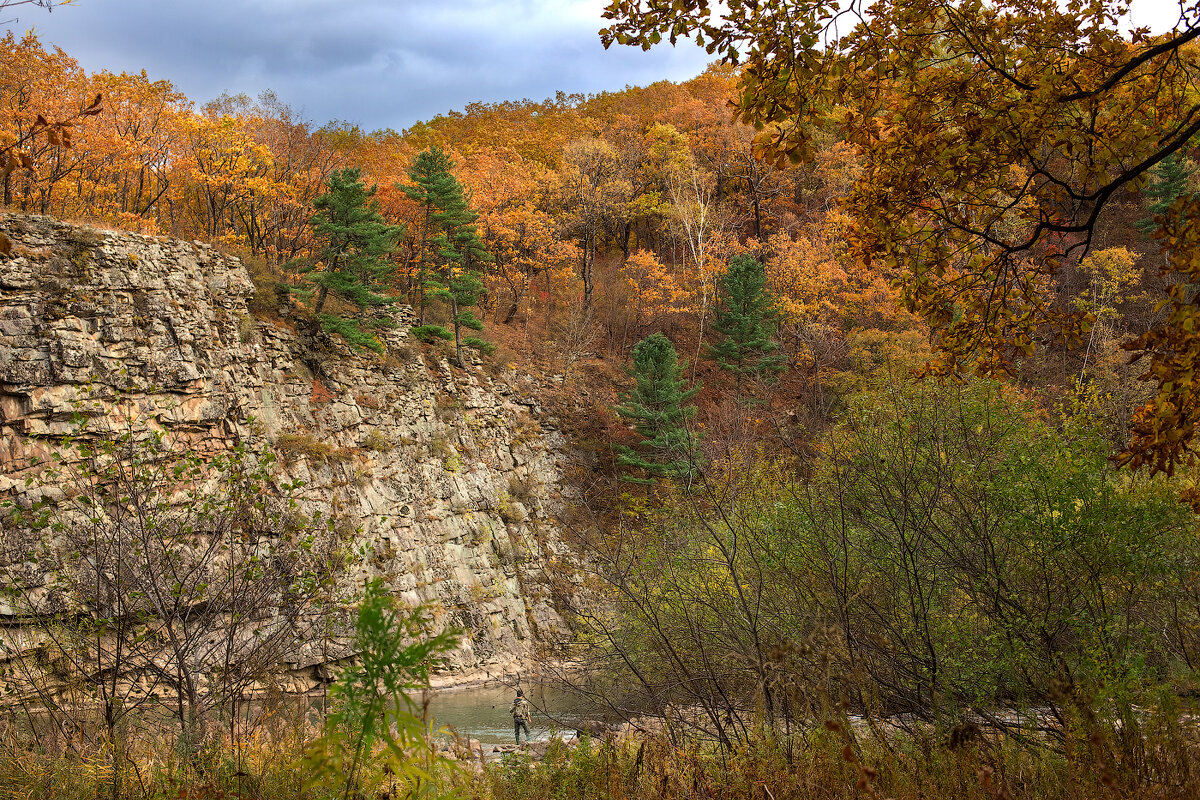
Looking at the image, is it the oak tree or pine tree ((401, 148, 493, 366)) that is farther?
pine tree ((401, 148, 493, 366))

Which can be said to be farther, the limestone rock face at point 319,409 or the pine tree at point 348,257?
the pine tree at point 348,257

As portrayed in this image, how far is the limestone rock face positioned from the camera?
15.5 m

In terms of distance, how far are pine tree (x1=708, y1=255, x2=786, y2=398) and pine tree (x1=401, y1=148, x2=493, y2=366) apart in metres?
10.5

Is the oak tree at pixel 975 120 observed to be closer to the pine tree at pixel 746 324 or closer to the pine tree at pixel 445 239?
the pine tree at pixel 445 239

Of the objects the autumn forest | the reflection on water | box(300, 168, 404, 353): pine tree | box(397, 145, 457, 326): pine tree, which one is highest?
box(397, 145, 457, 326): pine tree

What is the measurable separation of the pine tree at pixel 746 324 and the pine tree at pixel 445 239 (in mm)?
10529

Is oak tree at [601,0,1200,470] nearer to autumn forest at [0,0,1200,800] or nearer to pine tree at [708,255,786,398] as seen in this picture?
autumn forest at [0,0,1200,800]

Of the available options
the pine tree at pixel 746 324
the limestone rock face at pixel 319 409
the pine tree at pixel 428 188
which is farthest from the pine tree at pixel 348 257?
the pine tree at pixel 746 324

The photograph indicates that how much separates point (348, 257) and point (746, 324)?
16.5m

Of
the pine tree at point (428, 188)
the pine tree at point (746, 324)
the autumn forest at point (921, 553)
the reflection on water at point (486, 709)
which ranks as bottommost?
the reflection on water at point (486, 709)

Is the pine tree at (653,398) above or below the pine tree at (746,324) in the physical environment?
below

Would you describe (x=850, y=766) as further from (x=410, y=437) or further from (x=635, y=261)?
(x=635, y=261)

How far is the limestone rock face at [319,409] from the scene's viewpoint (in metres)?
15.5

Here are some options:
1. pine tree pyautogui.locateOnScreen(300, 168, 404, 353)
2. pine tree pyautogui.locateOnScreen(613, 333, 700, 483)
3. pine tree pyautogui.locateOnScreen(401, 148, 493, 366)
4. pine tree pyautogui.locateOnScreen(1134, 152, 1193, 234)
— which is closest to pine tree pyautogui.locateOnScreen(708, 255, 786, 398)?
pine tree pyautogui.locateOnScreen(613, 333, 700, 483)
